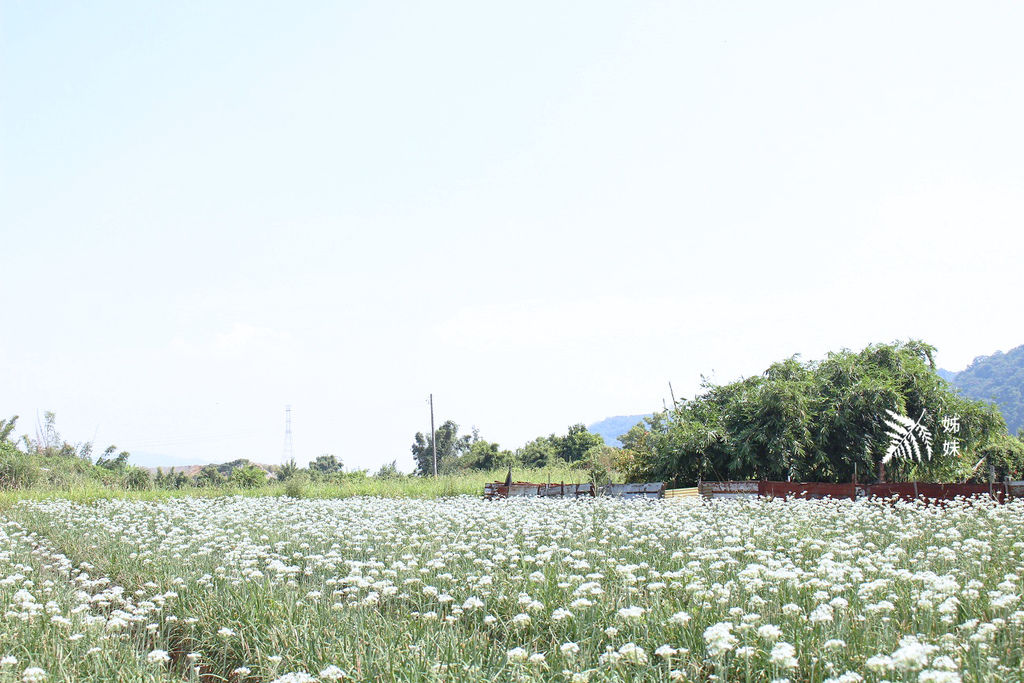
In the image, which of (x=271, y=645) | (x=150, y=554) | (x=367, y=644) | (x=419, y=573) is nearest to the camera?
(x=367, y=644)

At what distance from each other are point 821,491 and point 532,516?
7786 mm

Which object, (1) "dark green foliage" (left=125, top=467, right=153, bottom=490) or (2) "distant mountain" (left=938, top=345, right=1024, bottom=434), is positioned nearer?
(1) "dark green foliage" (left=125, top=467, right=153, bottom=490)

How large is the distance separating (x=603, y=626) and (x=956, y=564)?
4502 millimetres

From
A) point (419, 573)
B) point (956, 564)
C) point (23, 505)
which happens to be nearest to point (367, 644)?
point (419, 573)

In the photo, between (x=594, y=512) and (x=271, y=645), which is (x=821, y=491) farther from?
(x=271, y=645)

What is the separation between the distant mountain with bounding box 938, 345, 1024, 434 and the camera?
481ft

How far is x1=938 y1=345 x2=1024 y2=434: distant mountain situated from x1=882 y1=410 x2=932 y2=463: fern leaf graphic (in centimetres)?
13925

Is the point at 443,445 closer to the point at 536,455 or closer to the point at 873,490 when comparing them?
the point at 536,455

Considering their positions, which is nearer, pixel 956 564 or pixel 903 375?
pixel 956 564

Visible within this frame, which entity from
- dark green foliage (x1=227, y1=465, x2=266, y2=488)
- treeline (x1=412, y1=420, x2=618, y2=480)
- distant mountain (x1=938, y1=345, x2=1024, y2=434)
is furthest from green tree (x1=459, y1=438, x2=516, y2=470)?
distant mountain (x1=938, y1=345, x2=1024, y2=434)

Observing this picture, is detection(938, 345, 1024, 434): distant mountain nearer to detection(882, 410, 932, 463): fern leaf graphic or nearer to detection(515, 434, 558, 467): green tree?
detection(515, 434, 558, 467): green tree

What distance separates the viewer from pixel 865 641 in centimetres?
485

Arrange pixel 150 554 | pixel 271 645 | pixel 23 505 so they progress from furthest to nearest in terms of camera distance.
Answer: pixel 23 505
pixel 150 554
pixel 271 645

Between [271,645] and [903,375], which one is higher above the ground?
[903,375]
